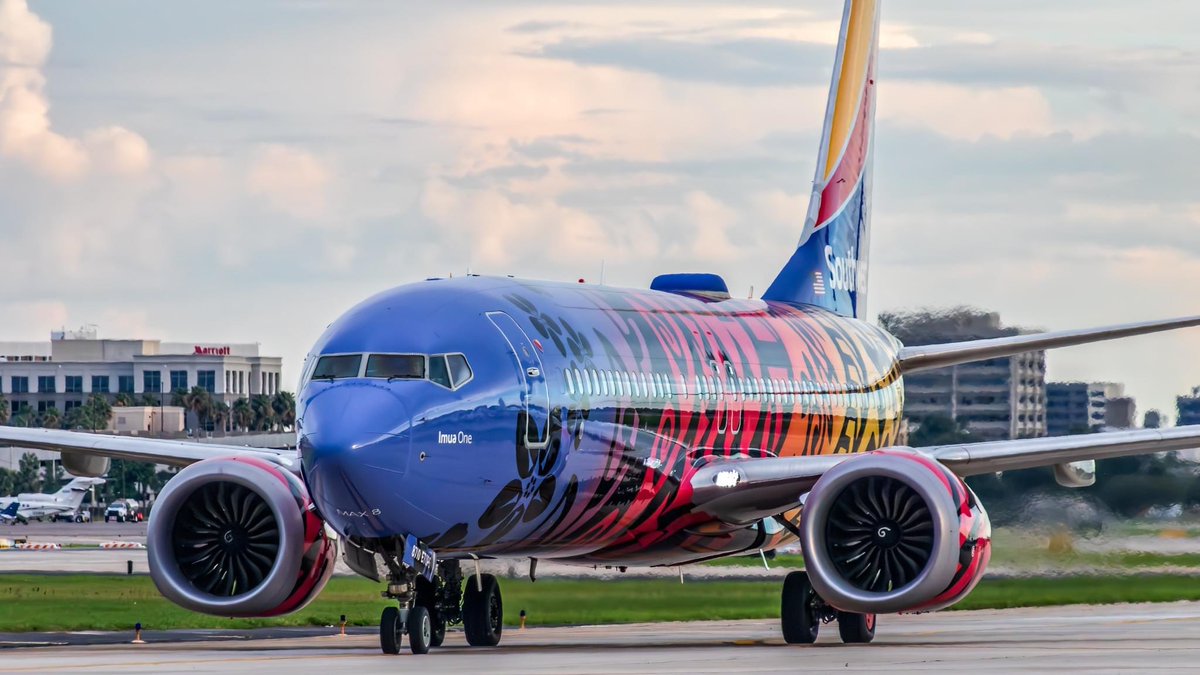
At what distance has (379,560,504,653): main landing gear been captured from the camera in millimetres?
22734

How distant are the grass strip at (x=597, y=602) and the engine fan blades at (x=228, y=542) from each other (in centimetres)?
723

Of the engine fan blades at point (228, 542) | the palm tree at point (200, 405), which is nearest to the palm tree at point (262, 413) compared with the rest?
the palm tree at point (200, 405)

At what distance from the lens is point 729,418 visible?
2723 cm

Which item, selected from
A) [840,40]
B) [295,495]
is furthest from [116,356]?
[295,495]

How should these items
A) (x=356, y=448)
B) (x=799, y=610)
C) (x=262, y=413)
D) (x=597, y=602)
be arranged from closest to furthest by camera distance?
(x=356, y=448), (x=799, y=610), (x=597, y=602), (x=262, y=413)

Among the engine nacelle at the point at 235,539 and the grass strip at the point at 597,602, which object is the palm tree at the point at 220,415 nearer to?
the grass strip at the point at 597,602

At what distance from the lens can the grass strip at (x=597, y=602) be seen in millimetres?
33375

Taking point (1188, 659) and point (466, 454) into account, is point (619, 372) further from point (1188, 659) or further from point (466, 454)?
point (1188, 659)

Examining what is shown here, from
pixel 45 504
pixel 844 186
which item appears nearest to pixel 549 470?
pixel 844 186

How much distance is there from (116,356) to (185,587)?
154 meters

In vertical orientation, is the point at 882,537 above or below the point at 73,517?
above

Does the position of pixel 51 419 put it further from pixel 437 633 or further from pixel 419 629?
pixel 419 629

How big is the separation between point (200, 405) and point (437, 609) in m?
141

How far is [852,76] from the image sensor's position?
3675 cm
